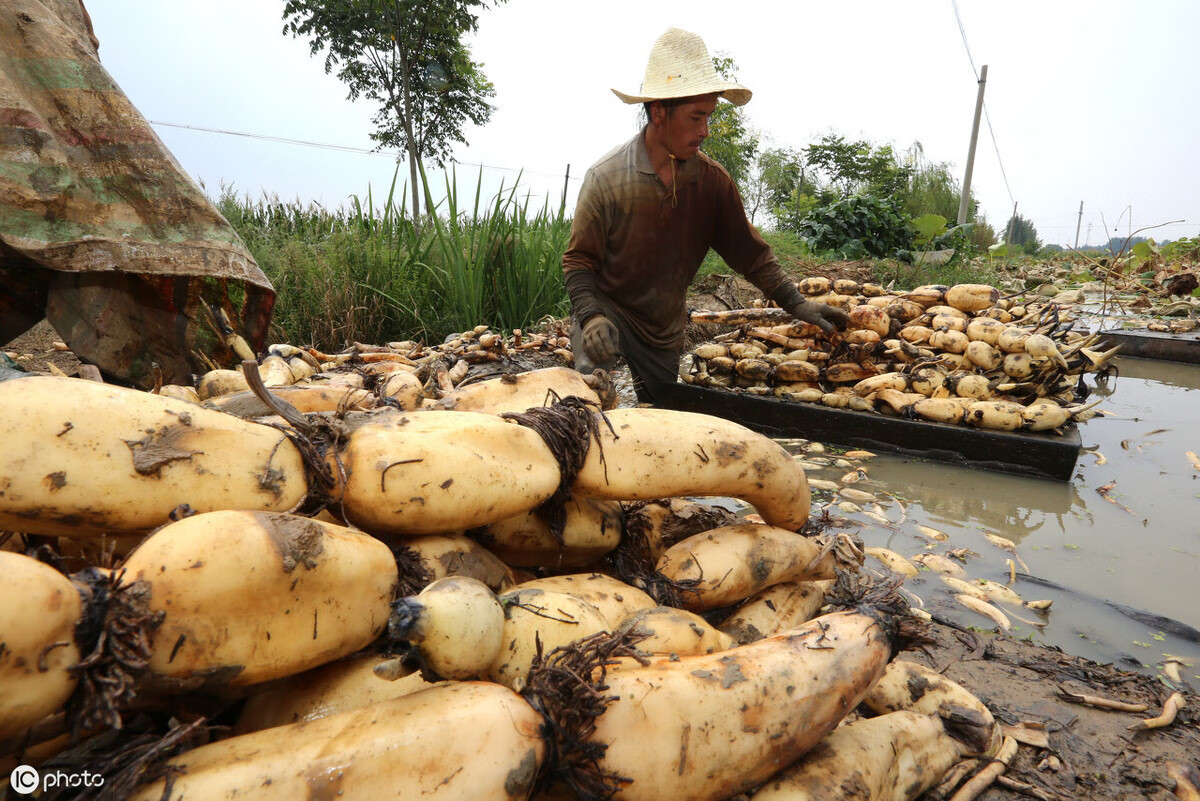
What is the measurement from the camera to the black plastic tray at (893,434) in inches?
146

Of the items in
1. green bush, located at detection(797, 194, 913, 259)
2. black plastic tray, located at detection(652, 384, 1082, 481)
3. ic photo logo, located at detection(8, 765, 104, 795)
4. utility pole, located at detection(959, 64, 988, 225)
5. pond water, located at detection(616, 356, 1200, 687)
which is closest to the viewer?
ic photo logo, located at detection(8, 765, 104, 795)

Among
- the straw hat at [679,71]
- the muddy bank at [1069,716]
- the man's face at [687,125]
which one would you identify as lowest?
the muddy bank at [1069,716]

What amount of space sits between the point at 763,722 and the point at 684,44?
325 cm

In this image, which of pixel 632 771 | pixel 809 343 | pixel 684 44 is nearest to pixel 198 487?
pixel 632 771

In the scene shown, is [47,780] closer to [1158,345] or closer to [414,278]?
[414,278]

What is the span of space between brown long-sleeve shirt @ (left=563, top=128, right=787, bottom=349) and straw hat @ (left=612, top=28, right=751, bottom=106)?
366mm

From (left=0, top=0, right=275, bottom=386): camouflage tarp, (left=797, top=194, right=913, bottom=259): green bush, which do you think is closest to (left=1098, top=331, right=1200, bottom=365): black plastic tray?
(left=797, top=194, right=913, bottom=259): green bush

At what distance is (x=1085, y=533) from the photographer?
305cm

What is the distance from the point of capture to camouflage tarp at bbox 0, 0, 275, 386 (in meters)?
2.32

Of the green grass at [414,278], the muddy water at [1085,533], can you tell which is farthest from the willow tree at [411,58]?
the muddy water at [1085,533]

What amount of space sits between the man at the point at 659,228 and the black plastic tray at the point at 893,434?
0.55 metres

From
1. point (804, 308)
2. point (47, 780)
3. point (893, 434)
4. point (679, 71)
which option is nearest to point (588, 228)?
point (679, 71)

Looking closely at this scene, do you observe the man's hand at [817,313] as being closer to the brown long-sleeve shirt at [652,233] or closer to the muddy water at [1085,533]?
the brown long-sleeve shirt at [652,233]

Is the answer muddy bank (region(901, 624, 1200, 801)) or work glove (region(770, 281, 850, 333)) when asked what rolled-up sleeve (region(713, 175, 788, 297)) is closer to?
work glove (region(770, 281, 850, 333))
